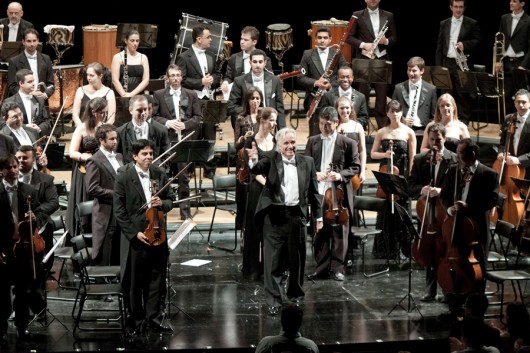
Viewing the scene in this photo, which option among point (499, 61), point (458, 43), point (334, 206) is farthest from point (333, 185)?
point (499, 61)

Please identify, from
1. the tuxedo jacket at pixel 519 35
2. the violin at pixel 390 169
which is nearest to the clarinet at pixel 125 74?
the violin at pixel 390 169

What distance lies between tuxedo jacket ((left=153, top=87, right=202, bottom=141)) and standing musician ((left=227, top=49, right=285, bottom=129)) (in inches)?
14.4

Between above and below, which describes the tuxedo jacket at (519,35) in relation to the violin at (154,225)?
above

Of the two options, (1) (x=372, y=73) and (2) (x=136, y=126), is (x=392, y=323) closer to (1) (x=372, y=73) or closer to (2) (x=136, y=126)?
(2) (x=136, y=126)

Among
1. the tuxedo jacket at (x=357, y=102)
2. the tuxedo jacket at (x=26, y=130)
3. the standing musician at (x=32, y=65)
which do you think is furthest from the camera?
the standing musician at (x=32, y=65)

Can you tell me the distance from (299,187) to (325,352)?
4.80 ft

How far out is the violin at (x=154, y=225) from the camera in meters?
8.61

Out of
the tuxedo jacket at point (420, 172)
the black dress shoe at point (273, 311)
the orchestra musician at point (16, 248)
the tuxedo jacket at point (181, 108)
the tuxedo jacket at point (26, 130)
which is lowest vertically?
the black dress shoe at point (273, 311)

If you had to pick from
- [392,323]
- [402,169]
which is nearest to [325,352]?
[392,323]

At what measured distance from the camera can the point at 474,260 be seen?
356 inches

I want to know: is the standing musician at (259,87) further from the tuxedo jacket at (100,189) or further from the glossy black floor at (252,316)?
the tuxedo jacket at (100,189)

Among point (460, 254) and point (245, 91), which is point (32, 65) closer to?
point (245, 91)

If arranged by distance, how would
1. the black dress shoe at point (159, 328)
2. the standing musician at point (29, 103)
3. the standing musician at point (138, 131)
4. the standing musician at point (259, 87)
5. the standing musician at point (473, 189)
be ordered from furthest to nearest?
the standing musician at point (259, 87), the standing musician at point (29, 103), the standing musician at point (138, 131), the standing musician at point (473, 189), the black dress shoe at point (159, 328)

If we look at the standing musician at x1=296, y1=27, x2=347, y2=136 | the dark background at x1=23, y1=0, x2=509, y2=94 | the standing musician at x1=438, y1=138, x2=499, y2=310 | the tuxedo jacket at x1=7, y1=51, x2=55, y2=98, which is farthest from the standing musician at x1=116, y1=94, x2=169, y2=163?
the dark background at x1=23, y1=0, x2=509, y2=94
